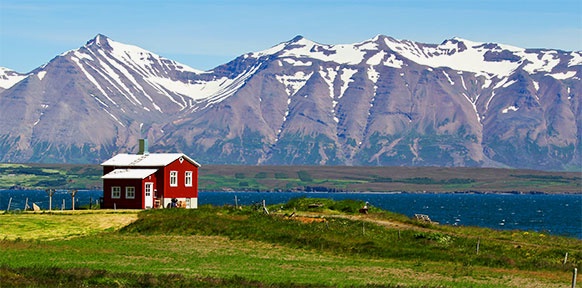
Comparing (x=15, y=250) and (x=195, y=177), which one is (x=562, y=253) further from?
(x=195, y=177)

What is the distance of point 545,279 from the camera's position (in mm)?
61500

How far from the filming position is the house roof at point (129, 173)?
109m

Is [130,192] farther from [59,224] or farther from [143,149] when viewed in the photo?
[59,224]

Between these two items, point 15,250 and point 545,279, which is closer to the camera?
point 545,279

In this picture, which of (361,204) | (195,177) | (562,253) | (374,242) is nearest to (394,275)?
(374,242)

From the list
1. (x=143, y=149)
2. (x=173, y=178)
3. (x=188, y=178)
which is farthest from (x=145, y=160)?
(x=143, y=149)

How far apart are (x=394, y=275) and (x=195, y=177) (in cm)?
5820

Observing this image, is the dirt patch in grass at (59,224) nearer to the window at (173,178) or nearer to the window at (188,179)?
the window at (173,178)

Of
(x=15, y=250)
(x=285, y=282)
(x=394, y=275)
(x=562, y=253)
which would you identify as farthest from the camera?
(x=562, y=253)

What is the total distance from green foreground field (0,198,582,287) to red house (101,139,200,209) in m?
9.47

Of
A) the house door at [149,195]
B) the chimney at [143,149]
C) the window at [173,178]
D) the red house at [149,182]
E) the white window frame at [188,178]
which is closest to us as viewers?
the red house at [149,182]

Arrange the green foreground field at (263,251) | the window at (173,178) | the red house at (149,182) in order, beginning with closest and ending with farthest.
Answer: the green foreground field at (263,251) < the red house at (149,182) < the window at (173,178)

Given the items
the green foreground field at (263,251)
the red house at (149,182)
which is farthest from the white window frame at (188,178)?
the green foreground field at (263,251)

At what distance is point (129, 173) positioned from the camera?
11100 centimetres
